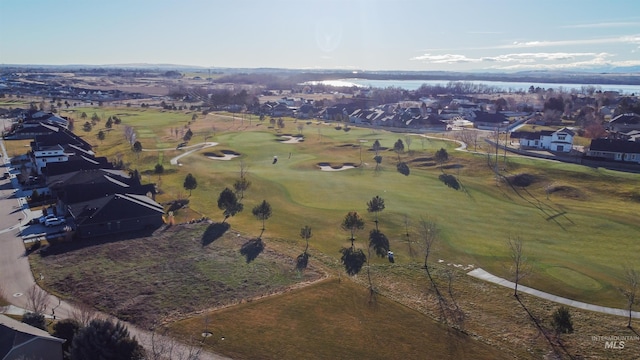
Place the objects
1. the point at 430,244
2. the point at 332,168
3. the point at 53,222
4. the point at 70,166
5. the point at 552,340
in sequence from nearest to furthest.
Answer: the point at 552,340
the point at 430,244
the point at 53,222
the point at 70,166
the point at 332,168

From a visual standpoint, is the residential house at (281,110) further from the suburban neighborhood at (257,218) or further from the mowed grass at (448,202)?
the mowed grass at (448,202)

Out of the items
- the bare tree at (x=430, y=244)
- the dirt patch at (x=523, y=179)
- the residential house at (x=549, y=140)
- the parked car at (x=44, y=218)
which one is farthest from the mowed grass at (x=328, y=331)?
the residential house at (x=549, y=140)

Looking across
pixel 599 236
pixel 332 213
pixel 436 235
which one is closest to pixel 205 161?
pixel 332 213

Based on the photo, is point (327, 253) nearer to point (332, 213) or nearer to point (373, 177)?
point (332, 213)

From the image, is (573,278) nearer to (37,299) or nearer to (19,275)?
(37,299)

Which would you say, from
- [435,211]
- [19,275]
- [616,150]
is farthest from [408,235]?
[616,150]

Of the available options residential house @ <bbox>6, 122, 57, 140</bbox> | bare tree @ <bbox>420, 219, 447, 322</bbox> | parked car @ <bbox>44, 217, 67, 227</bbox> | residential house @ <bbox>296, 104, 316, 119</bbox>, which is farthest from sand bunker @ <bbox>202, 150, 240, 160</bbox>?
residential house @ <bbox>296, 104, 316, 119</bbox>

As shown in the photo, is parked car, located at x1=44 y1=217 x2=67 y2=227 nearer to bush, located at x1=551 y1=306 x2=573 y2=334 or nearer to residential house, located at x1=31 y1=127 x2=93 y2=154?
residential house, located at x1=31 y1=127 x2=93 y2=154
